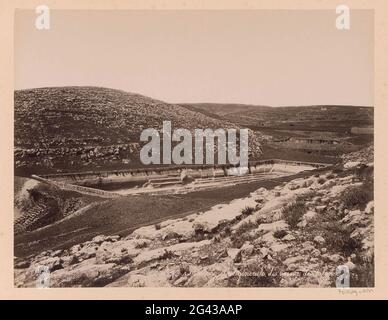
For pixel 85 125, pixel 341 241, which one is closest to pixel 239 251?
pixel 341 241

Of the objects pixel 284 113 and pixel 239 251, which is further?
pixel 284 113

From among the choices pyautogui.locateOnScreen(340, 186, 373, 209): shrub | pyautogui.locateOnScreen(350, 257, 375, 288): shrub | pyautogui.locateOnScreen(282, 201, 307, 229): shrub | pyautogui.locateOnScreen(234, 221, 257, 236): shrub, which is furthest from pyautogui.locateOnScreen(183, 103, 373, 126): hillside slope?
pyautogui.locateOnScreen(350, 257, 375, 288): shrub

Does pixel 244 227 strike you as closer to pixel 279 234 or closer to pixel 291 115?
pixel 279 234

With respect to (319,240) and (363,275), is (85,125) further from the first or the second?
(363,275)

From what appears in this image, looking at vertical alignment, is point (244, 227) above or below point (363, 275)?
above

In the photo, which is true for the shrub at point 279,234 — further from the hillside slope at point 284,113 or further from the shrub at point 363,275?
the hillside slope at point 284,113

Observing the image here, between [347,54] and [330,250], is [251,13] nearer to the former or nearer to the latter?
[347,54]

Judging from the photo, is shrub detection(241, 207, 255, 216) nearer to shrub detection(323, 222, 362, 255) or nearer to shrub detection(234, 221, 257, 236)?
shrub detection(234, 221, 257, 236)

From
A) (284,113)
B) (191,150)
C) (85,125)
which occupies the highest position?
(284,113)
